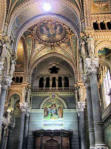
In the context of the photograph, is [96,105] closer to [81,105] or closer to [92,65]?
[92,65]

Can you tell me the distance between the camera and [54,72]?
2439cm

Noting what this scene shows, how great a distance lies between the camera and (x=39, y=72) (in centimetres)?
2445

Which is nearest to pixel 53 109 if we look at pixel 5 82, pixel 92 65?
pixel 5 82

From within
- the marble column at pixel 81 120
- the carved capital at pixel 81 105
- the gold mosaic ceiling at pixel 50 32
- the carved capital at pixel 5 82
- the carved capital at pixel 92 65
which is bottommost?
the marble column at pixel 81 120

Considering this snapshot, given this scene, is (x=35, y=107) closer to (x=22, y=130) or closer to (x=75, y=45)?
(x=22, y=130)

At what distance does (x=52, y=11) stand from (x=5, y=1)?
419 centimetres

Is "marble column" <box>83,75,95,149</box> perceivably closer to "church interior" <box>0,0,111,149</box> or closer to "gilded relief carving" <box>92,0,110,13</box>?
"church interior" <box>0,0,111,149</box>

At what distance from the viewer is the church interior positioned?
12531 millimetres

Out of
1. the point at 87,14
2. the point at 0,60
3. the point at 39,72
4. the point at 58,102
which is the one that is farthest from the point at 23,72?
the point at 87,14

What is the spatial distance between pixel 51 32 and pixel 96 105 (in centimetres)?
1313

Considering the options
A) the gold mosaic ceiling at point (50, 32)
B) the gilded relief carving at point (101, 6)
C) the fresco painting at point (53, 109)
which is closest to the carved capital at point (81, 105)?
the fresco painting at point (53, 109)

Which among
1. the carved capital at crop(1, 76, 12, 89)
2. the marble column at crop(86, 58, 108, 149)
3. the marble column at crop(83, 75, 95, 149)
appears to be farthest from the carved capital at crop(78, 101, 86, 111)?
the carved capital at crop(1, 76, 12, 89)

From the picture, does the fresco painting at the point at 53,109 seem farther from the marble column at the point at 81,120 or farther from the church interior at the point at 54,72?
the marble column at the point at 81,120

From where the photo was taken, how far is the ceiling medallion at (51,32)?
20.5 metres
